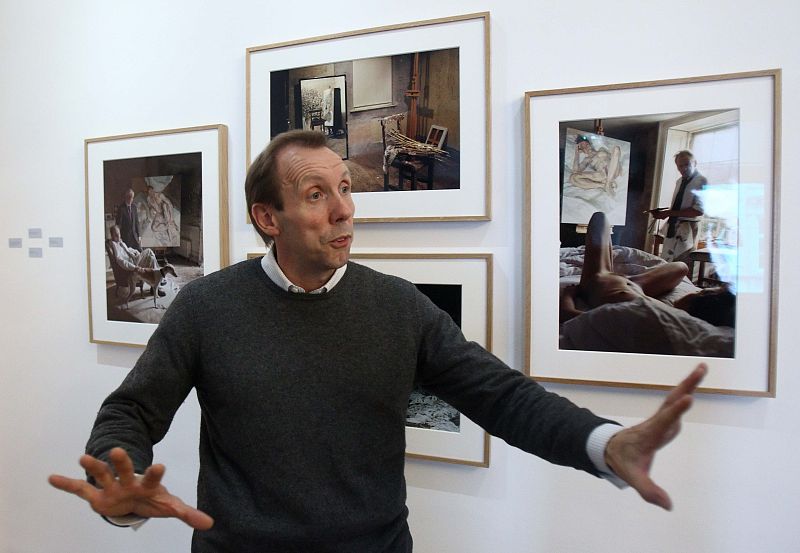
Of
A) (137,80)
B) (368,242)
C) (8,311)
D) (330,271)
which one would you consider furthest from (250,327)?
(8,311)

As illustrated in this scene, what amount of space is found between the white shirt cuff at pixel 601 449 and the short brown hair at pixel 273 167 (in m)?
0.71

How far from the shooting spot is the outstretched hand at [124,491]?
2.29 feet

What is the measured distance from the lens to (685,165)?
108 centimetres

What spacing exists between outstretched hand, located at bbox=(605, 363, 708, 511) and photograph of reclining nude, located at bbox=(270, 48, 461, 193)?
0.70 metres

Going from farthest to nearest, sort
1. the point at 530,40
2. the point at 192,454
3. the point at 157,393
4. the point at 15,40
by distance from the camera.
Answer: the point at 15,40, the point at 192,454, the point at 530,40, the point at 157,393

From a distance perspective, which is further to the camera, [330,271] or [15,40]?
[15,40]

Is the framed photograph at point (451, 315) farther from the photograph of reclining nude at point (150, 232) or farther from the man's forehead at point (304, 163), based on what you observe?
the photograph of reclining nude at point (150, 232)

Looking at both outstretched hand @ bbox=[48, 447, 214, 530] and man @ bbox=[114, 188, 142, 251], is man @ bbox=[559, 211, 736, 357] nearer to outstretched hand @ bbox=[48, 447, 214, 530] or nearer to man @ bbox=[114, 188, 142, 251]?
outstretched hand @ bbox=[48, 447, 214, 530]

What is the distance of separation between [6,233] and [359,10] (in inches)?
58.7

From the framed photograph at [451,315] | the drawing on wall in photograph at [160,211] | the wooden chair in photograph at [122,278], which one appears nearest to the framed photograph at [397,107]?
the framed photograph at [451,315]

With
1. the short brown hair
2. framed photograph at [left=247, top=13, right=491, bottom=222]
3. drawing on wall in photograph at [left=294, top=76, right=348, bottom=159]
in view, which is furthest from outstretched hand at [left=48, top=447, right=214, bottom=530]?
drawing on wall in photograph at [left=294, top=76, right=348, bottom=159]

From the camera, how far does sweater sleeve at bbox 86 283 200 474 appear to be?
0.89 metres

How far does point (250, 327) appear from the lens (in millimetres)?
1001

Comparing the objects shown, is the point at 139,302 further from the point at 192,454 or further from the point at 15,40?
the point at 15,40
